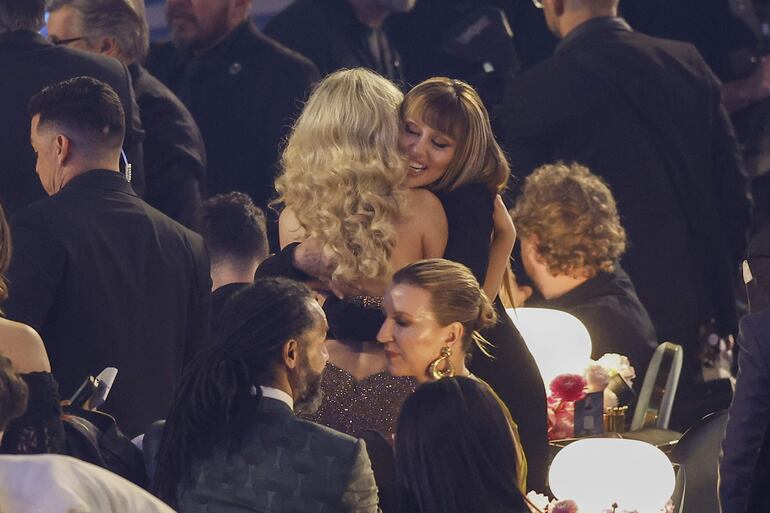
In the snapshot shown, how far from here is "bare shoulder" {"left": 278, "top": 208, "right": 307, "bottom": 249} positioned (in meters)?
4.15

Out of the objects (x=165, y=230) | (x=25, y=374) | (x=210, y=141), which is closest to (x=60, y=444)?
(x=25, y=374)

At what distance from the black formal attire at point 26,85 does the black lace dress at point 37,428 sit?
4.67 feet

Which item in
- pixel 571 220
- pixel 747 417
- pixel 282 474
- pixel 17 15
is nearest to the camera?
pixel 282 474

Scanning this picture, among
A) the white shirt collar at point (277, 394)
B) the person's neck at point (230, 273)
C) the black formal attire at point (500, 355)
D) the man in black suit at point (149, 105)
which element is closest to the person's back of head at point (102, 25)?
the man in black suit at point (149, 105)

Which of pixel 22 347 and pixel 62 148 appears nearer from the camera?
pixel 22 347

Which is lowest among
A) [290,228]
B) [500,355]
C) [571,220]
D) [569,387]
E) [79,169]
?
[569,387]

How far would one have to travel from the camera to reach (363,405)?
12.8ft

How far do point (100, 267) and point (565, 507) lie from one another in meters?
1.39

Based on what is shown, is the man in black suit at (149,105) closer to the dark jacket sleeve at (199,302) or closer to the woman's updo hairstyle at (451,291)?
the dark jacket sleeve at (199,302)

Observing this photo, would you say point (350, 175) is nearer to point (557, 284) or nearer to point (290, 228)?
point (290, 228)

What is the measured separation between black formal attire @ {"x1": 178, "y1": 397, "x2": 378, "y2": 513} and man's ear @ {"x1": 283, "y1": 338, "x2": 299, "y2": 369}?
0.13 meters

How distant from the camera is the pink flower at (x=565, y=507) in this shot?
3615mm

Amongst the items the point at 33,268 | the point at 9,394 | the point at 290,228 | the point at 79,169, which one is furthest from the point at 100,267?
the point at 9,394

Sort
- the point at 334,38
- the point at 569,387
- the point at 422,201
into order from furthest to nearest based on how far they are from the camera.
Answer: the point at 334,38 < the point at 569,387 < the point at 422,201
